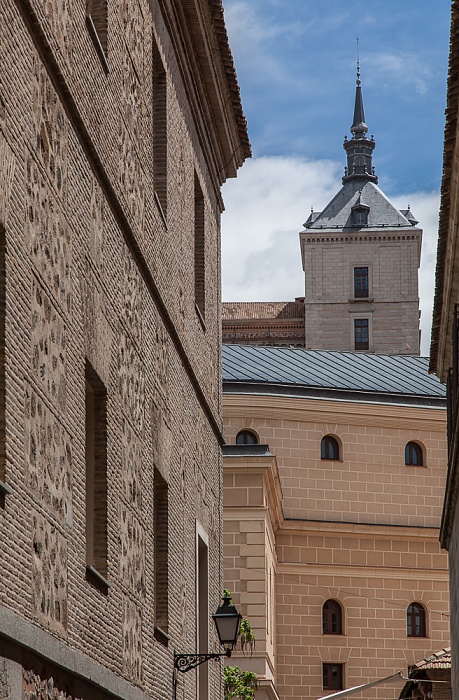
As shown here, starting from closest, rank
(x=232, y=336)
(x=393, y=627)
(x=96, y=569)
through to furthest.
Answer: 1. (x=96, y=569)
2. (x=393, y=627)
3. (x=232, y=336)

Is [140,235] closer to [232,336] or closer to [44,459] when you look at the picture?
[44,459]

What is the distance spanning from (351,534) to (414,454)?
3.54 meters

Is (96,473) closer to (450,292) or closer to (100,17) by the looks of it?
(100,17)

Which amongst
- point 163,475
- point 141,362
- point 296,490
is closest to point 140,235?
point 141,362

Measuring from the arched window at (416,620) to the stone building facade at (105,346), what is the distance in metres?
26.6

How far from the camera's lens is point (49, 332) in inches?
379

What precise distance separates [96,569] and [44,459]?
7.40 feet

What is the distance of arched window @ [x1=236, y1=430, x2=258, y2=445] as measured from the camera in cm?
4381

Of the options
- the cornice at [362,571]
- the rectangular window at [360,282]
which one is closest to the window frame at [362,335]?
the rectangular window at [360,282]

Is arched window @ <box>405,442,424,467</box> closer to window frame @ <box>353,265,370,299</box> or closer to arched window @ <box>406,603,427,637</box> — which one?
arched window @ <box>406,603,427,637</box>

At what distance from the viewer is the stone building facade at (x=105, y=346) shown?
29.0ft

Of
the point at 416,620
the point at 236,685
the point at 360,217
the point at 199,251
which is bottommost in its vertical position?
the point at 236,685

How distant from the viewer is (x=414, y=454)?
4675cm

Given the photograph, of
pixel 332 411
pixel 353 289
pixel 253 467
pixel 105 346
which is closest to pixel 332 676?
pixel 332 411
